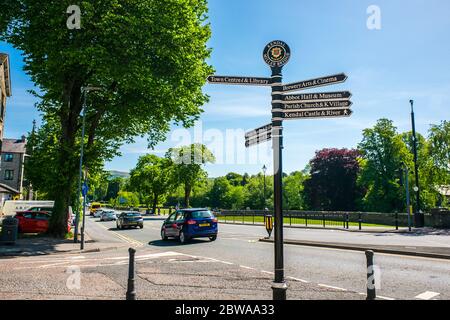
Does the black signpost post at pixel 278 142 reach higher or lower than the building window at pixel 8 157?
lower

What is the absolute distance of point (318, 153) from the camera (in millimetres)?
60875

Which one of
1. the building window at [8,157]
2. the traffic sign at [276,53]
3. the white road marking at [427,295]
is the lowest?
the white road marking at [427,295]

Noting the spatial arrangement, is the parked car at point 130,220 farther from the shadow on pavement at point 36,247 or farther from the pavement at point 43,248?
the pavement at point 43,248

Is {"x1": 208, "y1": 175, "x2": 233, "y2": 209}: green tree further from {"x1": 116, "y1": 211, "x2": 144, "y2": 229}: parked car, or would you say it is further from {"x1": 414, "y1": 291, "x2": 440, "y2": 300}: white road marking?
{"x1": 414, "y1": 291, "x2": 440, "y2": 300}: white road marking

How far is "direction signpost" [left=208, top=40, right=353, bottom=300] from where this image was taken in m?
4.65

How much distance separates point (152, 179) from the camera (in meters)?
77.8

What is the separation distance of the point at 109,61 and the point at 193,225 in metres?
8.81

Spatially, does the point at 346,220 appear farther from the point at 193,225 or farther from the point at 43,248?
the point at 43,248

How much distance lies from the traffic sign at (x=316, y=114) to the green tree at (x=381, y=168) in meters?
45.6

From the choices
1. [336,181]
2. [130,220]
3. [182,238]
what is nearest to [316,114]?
[182,238]

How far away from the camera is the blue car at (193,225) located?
56.5 ft

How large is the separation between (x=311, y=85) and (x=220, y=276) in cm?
568

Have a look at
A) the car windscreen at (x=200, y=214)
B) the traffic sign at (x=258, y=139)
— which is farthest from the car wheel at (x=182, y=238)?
the traffic sign at (x=258, y=139)
